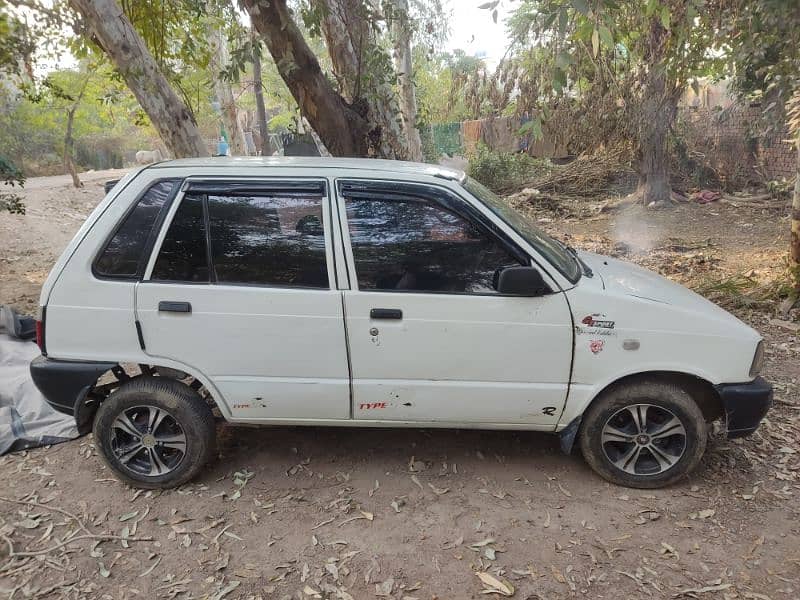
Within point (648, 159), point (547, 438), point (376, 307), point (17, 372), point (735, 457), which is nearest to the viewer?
point (376, 307)

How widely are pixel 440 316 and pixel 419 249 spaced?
39cm

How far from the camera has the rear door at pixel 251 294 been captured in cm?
314

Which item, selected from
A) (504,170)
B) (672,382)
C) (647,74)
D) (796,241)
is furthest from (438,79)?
(672,382)

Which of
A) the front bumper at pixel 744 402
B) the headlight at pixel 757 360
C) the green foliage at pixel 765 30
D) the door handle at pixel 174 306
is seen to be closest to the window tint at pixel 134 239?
the door handle at pixel 174 306

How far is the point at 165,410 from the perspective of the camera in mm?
3311

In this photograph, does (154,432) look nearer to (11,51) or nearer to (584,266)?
(584,266)

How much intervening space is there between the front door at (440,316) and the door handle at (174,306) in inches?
34.3

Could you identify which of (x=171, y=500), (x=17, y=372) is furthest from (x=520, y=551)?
(x=17, y=372)

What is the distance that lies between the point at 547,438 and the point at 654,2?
276 centimetres

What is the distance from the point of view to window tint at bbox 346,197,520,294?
10.3 feet

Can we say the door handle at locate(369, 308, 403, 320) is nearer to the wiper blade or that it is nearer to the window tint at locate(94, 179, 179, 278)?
the wiper blade

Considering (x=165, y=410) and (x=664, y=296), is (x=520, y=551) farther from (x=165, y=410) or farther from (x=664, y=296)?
(x=165, y=410)

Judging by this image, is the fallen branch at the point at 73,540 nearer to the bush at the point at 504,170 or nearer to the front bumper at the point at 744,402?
the front bumper at the point at 744,402

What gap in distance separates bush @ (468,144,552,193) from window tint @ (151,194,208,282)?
44.1 feet
